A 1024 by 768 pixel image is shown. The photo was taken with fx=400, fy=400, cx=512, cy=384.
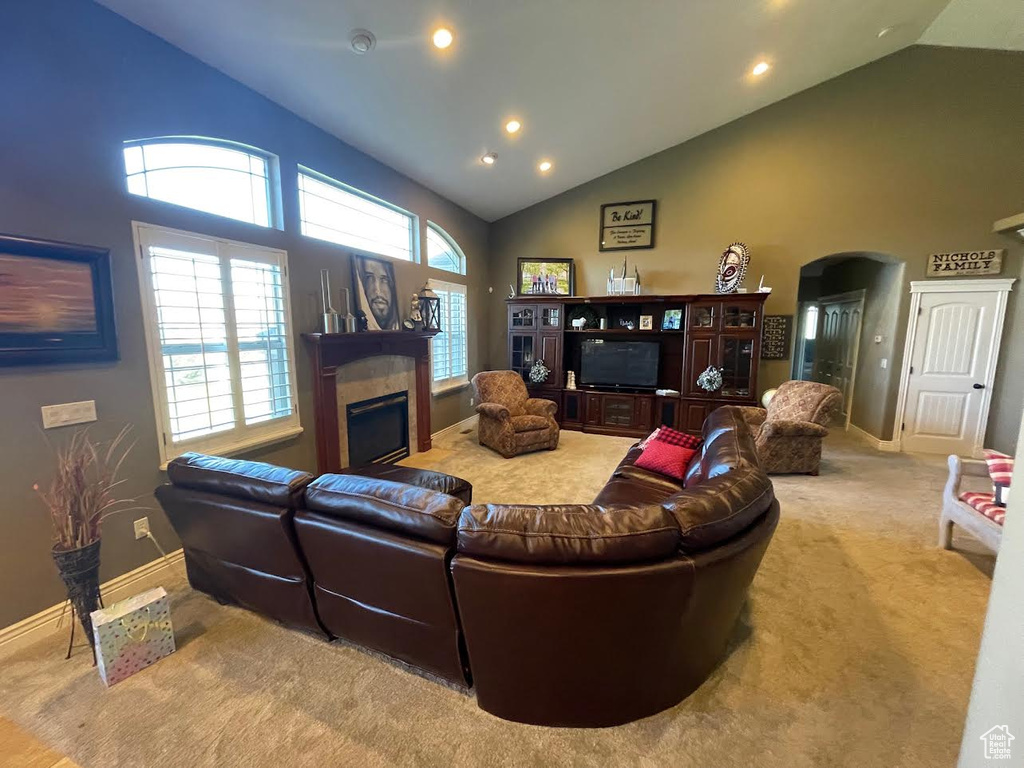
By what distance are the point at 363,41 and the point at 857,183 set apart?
5598 mm

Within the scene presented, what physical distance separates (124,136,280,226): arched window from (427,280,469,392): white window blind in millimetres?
2197

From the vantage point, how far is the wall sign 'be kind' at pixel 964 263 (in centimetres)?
445

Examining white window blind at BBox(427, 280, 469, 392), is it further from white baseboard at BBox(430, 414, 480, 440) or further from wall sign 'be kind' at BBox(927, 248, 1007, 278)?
wall sign 'be kind' at BBox(927, 248, 1007, 278)

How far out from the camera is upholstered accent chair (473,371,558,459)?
4.71 metres

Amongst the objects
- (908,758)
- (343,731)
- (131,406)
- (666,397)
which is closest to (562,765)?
(343,731)

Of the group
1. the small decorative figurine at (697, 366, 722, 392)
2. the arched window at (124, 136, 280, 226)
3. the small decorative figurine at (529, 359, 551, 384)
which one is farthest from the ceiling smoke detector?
the small decorative figurine at (697, 366, 722, 392)

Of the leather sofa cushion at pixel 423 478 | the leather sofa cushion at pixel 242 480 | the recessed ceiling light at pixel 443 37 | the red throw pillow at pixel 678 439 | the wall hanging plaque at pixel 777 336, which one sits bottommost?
the leather sofa cushion at pixel 423 478

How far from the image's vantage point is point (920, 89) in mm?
4492

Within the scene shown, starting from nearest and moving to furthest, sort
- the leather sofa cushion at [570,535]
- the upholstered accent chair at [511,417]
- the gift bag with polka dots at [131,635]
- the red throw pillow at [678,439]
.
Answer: the leather sofa cushion at [570,535] → the gift bag with polka dots at [131,635] → the red throw pillow at [678,439] → the upholstered accent chair at [511,417]

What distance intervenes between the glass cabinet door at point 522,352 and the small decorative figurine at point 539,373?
0.11 meters

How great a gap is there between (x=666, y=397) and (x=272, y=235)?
15.8 ft

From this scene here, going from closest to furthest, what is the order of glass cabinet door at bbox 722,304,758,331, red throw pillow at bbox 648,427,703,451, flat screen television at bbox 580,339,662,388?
red throw pillow at bbox 648,427,703,451, glass cabinet door at bbox 722,304,758,331, flat screen television at bbox 580,339,662,388

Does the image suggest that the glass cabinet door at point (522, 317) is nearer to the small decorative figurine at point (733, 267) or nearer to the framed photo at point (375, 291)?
the framed photo at point (375, 291)
